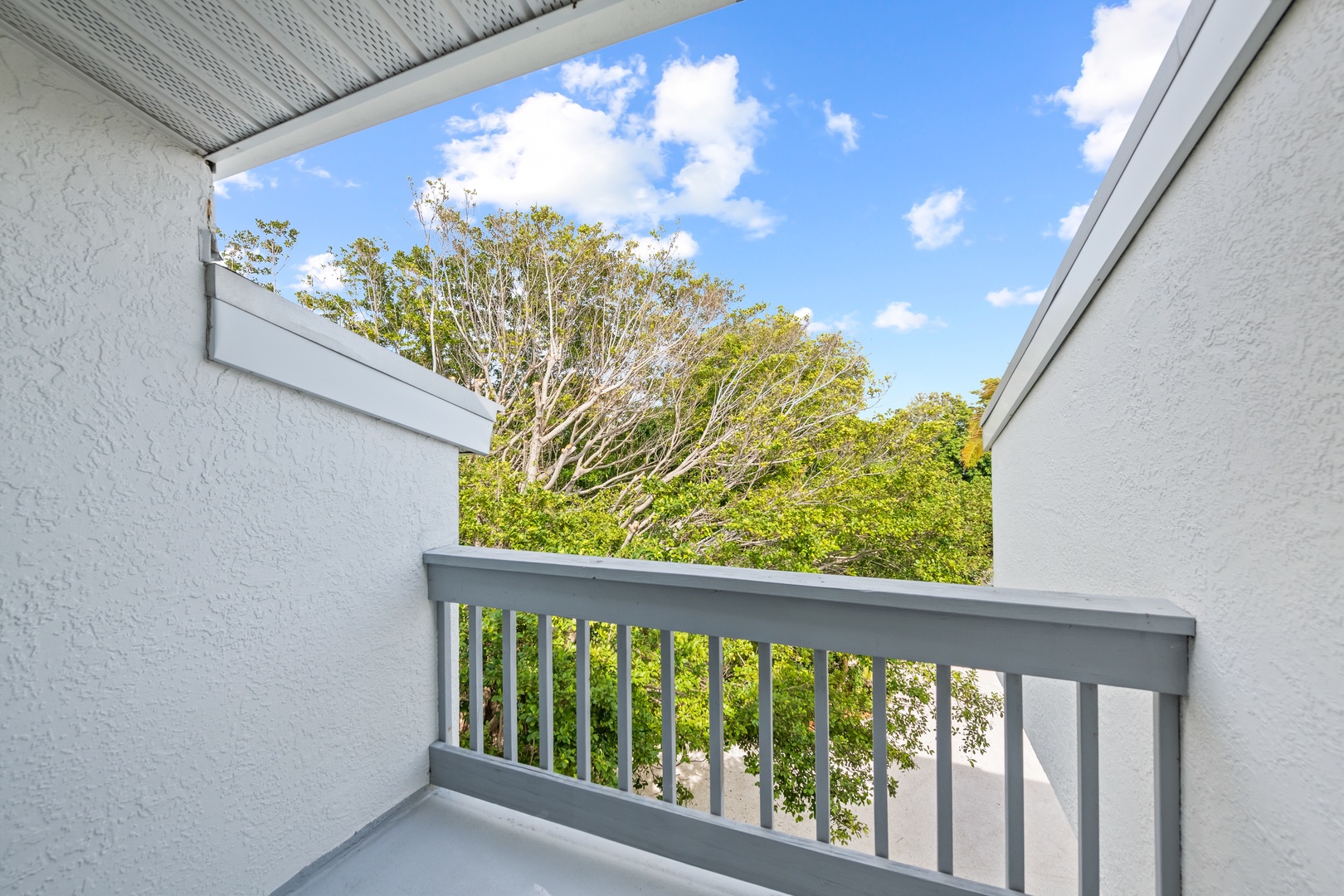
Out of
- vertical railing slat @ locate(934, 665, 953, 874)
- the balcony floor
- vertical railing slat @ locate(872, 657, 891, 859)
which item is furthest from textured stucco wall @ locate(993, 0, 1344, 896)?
the balcony floor

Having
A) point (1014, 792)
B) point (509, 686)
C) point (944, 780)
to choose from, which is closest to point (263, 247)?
point (509, 686)

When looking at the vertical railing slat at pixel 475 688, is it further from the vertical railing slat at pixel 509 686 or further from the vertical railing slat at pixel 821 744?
the vertical railing slat at pixel 821 744

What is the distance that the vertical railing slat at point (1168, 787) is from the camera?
102 cm

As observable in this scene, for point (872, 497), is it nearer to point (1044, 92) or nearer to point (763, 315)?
point (763, 315)

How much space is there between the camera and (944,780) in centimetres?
122

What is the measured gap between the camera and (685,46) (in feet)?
29.7

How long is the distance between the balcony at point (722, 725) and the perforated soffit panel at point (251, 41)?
1.20m

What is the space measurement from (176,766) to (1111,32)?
7.81 m

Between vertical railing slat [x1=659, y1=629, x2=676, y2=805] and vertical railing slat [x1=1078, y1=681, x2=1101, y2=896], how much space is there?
2.92 feet

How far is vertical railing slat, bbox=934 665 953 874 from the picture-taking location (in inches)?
47.5

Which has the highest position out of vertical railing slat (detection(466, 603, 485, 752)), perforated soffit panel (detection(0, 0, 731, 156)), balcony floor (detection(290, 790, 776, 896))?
perforated soffit panel (detection(0, 0, 731, 156))

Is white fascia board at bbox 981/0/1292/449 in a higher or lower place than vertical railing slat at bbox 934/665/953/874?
higher

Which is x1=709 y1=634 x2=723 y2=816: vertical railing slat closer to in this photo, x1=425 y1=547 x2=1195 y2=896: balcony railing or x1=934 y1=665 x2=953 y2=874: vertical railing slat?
x1=425 y1=547 x2=1195 y2=896: balcony railing

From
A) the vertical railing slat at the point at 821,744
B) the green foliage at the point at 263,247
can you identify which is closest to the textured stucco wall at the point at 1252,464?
the vertical railing slat at the point at 821,744
